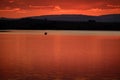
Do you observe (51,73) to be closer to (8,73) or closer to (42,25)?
(8,73)

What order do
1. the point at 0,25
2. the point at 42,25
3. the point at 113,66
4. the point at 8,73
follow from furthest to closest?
the point at 42,25, the point at 0,25, the point at 113,66, the point at 8,73

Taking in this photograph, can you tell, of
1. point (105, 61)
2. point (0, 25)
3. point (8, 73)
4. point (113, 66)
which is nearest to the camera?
point (8, 73)

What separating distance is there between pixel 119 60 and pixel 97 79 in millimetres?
9904

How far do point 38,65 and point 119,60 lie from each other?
22.0ft

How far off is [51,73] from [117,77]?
3797 mm

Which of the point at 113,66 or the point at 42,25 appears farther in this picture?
the point at 42,25

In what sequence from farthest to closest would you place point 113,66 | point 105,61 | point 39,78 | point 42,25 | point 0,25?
point 42,25 → point 0,25 → point 105,61 → point 113,66 → point 39,78

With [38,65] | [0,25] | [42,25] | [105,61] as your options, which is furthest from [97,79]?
[42,25]

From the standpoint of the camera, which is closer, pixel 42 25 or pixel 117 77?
pixel 117 77

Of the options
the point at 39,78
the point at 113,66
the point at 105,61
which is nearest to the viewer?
the point at 39,78

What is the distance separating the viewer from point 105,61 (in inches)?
1143

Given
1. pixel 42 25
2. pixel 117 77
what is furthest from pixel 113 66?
pixel 42 25

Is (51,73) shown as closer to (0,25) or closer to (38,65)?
(38,65)

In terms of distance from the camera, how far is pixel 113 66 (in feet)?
84.0
